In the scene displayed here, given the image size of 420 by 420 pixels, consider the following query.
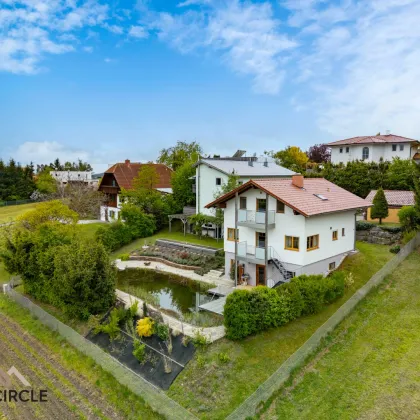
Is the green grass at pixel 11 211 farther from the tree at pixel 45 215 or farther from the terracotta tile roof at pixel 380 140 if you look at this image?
the terracotta tile roof at pixel 380 140

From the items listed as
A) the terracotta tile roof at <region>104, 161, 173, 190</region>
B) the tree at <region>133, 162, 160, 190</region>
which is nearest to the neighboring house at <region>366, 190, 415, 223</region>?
the tree at <region>133, 162, 160, 190</region>

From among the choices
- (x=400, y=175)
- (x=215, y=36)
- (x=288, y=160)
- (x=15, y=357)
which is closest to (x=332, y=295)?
(x=15, y=357)

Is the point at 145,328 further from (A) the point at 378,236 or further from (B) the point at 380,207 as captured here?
(B) the point at 380,207

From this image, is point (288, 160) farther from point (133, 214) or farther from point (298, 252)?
point (298, 252)

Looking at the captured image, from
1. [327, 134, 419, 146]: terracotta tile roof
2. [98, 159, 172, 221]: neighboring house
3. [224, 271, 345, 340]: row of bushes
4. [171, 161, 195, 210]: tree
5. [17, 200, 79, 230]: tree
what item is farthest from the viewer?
[327, 134, 419, 146]: terracotta tile roof

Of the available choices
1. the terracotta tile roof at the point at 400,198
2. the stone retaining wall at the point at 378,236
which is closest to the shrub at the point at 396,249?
the stone retaining wall at the point at 378,236

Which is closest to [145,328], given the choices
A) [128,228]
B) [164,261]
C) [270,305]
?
[270,305]

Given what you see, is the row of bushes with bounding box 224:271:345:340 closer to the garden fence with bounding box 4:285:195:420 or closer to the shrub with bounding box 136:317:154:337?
the shrub with bounding box 136:317:154:337
